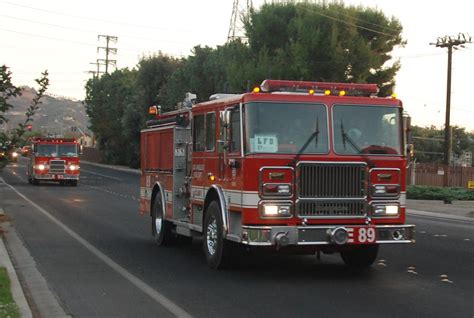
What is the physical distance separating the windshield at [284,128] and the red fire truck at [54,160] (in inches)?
1210

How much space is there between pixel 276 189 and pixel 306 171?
0.51 meters

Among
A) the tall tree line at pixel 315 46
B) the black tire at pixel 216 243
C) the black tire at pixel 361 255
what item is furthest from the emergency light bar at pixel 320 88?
the tall tree line at pixel 315 46

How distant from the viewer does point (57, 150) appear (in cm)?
4000

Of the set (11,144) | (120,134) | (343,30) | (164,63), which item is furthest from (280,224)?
(120,134)

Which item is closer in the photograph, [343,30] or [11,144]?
[11,144]

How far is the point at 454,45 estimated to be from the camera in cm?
4481

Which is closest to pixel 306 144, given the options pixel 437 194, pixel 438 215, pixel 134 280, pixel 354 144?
pixel 354 144

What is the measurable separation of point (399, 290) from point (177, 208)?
4991mm

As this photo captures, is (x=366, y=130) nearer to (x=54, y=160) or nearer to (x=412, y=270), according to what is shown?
(x=412, y=270)

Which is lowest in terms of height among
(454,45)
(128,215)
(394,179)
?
(128,215)

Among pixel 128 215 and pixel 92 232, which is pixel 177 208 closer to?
pixel 92 232

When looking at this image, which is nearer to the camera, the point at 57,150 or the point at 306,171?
the point at 306,171

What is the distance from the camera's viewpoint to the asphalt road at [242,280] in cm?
823

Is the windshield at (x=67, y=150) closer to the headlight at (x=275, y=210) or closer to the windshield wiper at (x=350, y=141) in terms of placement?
the windshield wiper at (x=350, y=141)
